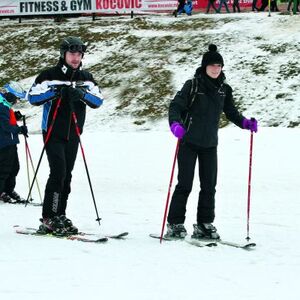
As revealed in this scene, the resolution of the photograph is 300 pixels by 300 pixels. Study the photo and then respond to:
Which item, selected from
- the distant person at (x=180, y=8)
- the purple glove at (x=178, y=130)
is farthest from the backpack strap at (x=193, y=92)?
the distant person at (x=180, y=8)

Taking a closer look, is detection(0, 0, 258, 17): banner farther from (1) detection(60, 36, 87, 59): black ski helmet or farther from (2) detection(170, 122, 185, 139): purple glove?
(2) detection(170, 122, 185, 139): purple glove

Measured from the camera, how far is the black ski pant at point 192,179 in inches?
267

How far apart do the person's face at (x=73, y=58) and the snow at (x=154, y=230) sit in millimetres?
1737

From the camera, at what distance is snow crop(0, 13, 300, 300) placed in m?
5.06

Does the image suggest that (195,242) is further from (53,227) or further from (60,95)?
(60,95)

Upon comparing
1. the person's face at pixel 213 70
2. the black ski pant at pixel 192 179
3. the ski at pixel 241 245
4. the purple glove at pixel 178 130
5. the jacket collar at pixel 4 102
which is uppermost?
the person's face at pixel 213 70

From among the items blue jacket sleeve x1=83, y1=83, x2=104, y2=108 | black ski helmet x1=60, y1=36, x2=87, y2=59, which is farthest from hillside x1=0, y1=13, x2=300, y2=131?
black ski helmet x1=60, y1=36, x2=87, y2=59

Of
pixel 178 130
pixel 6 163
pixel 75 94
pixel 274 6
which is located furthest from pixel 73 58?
pixel 274 6

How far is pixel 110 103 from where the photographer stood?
74.2ft

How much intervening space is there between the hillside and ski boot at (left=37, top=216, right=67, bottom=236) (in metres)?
12.6

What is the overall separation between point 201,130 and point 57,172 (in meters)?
1.49

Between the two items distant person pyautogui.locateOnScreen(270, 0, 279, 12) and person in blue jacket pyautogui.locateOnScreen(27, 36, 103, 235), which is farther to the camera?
distant person pyautogui.locateOnScreen(270, 0, 279, 12)

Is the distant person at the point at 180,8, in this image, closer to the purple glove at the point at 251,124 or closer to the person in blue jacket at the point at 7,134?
the person in blue jacket at the point at 7,134

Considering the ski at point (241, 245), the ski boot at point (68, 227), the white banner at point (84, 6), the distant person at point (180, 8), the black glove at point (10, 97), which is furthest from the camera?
the white banner at point (84, 6)
